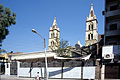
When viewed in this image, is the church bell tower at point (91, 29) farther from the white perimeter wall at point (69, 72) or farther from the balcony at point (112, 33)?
the white perimeter wall at point (69, 72)

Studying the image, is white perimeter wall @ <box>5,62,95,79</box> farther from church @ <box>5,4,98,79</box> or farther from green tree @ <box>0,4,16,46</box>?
green tree @ <box>0,4,16,46</box>

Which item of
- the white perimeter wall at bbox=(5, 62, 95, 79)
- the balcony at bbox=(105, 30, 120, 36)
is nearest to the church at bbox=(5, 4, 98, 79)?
the white perimeter wall at bbox=(5, 62, 95, 79)

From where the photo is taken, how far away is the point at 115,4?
2452cm

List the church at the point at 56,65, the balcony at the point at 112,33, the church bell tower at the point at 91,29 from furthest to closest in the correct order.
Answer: the church bell tower at the point at 91,29 < the balcony at the point at 112,33 < the church at the point at 56,65

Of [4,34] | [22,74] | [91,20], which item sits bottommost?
[22,74]

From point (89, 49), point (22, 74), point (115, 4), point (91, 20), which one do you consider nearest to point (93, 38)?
point (91, 20)

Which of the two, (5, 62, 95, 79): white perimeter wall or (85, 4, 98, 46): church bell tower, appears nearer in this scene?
(5, 62, 95, 79): white perimeter wall

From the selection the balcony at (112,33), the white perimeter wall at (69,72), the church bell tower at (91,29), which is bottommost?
the white perimeter wall at (69,72)

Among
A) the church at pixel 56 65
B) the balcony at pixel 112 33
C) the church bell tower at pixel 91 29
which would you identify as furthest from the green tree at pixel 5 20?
the church bell tower at pixel 91 29

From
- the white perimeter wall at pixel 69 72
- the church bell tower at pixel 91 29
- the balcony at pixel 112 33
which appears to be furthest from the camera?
the church bell tower at pixel 91 29

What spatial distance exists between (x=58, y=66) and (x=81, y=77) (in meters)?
3.79

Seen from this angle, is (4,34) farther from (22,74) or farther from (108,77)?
(108,77)

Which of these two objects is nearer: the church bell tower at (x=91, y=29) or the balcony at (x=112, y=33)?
the balcony at (x=112, y=33)

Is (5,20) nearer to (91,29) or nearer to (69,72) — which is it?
(69,72)
